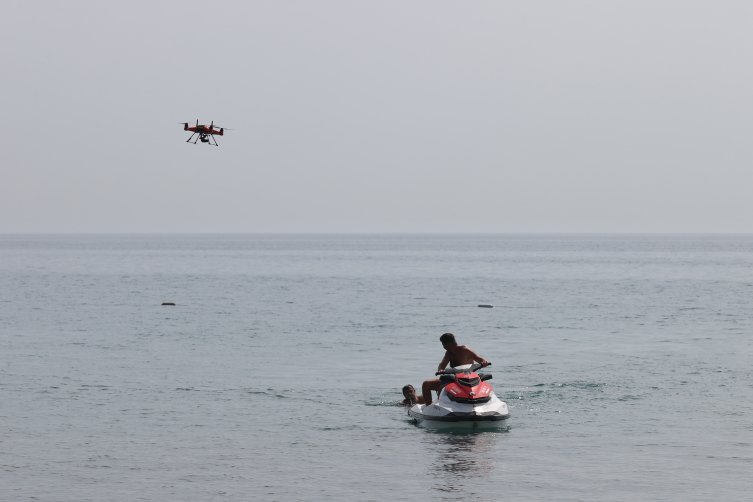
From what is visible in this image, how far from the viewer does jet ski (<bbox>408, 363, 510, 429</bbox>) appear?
64.6 feet

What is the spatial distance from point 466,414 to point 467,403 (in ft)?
0.82

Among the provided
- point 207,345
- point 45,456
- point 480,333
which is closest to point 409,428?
point 45,456

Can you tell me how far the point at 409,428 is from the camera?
21297mm

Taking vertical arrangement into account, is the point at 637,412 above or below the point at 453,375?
below

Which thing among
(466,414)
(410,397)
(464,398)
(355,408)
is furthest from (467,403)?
(355,408)

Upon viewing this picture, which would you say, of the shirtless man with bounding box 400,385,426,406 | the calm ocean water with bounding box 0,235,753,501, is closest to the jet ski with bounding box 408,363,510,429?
the calm ocean water with bounding box 0,235,753,501

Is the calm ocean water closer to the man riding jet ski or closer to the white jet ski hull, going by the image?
the white jet ski hull

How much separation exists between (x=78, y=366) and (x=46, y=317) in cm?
2501

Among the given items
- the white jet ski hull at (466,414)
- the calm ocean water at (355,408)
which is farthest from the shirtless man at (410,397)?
the white jet ski hull at (466,414)

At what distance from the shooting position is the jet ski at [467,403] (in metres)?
19.7

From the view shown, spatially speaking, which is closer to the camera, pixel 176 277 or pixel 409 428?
pixel 409 428

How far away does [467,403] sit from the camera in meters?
19.7

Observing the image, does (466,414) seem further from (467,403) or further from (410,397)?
(410,397)

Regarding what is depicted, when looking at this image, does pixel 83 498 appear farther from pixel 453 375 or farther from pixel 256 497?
pixel 453 375
